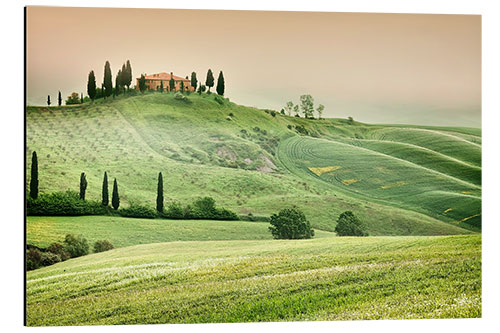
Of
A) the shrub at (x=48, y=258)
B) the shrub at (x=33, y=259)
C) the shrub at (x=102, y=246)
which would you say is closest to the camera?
the shrub at (x=33, y=259)

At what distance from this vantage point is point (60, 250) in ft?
31.4

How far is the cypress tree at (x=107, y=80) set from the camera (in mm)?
10047

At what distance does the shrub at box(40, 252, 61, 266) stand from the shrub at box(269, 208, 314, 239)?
367 centimetres

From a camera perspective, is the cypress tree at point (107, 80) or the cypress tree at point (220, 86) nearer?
the cypress tree at point (107, 80)

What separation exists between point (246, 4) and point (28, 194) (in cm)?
486

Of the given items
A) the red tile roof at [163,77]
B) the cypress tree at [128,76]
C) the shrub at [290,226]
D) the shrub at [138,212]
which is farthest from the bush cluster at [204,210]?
the cypress tree at [128,76]

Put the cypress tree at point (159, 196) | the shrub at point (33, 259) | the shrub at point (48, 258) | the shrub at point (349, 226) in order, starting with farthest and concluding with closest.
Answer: the shrub at point (349, 226)
the cypress tree at point (159, 196)
the shrub at point (48, 258)
the shrub at point (33, 259)

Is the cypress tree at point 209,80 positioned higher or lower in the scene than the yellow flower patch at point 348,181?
higher

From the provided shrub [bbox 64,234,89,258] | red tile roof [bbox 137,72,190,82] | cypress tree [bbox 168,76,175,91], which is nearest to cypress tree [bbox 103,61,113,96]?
red tile roof [bbox 137,72,190,82]

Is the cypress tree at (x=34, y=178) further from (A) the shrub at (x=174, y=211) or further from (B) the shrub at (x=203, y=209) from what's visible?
(B) the shrub at (x=203, y=209)

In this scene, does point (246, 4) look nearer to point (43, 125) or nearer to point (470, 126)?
point (43, 125)

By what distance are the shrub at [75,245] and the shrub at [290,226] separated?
3.23 meters

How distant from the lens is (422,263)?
9609 mm

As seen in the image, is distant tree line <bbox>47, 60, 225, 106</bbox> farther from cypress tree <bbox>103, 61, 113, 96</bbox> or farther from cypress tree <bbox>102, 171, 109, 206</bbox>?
cypress tree <bbox>102, 171, 109, 206</bbox>
